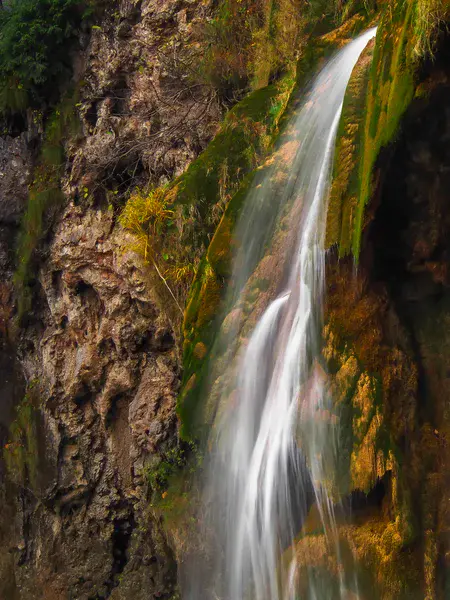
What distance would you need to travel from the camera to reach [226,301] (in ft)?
15.0

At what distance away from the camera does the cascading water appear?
3.52 m

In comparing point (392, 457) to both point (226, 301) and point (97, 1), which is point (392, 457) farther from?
point (97, 1)

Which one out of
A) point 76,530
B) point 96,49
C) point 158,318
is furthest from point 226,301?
point 96,49

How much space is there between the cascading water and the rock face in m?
2.15

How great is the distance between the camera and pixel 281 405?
3762mm

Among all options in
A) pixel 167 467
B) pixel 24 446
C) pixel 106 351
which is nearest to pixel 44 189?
pixel 106 351

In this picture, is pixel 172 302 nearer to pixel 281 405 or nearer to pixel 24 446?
pixel 281 405

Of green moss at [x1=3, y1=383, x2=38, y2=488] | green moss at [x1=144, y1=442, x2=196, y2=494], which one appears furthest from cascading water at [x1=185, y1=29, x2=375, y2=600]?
green moss at [x1=3, y1=383, x2=38, y2=488]

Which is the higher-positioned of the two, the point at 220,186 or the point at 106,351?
the point at 220,186

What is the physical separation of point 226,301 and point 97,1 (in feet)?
19.0

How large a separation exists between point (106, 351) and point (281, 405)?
3855mm

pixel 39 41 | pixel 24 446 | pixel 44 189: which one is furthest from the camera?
pixel 39 41

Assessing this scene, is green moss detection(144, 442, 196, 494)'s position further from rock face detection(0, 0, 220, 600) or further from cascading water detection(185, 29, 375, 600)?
cascading water detection(185, 29, 375, 600)

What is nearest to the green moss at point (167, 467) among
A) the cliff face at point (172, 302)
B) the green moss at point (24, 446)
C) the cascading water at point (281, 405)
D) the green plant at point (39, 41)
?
the cliff face at point (172, 302)
